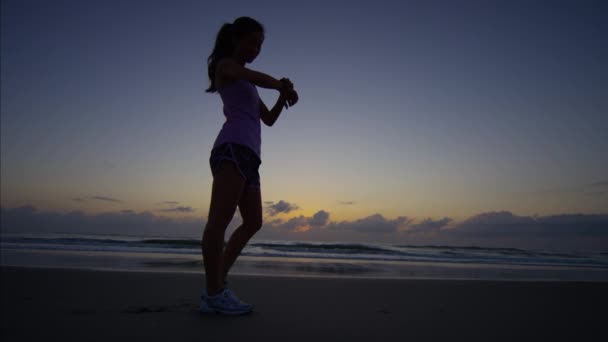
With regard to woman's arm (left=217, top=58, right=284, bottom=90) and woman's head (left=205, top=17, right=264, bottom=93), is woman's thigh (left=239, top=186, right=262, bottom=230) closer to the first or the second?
woman's arm (left=217, top=58, right=284, bottom=90)

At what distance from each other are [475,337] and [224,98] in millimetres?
1898

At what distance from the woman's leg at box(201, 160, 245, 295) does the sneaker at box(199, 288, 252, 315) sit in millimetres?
41

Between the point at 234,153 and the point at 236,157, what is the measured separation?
1.0 inches

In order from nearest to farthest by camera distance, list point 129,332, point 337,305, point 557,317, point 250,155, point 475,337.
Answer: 1. point 129,332
2. point 475,337
3. point 250,155
4. point 557,317
5. point 337,305

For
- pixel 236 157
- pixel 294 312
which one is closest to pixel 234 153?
pixel 236 157

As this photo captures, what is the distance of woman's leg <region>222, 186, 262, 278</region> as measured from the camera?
2.17m

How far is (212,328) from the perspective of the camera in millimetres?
1671

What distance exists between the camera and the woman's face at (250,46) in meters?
2.08

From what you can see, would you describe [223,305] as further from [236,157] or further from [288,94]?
[288,94]

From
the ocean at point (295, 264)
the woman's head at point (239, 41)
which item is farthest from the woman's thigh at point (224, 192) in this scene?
the ocean at point (295, 264)

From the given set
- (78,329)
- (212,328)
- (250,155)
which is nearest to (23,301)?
(78,329)

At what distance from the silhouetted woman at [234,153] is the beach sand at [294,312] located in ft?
0.83

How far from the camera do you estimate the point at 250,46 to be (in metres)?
2.10

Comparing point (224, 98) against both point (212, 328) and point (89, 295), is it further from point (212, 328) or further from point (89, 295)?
point (89, 295)
